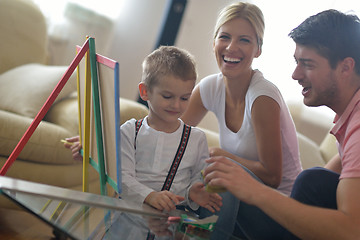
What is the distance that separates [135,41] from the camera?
399 cm

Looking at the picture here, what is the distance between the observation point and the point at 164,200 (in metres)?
1.18

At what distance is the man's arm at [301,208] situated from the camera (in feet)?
3.42

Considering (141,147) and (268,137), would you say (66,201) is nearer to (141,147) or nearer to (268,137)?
(141,147)

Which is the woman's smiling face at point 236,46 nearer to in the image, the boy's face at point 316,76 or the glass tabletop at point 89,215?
the boy's face at point 316,76

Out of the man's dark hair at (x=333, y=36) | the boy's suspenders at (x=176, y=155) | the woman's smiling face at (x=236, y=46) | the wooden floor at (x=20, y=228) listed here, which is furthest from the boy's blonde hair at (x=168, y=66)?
the wooden floor at (x=20, y=228)

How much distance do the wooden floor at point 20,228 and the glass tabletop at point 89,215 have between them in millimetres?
884

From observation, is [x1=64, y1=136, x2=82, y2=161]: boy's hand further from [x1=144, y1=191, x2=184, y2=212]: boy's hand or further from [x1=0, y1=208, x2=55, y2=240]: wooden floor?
[x1=0, y1=208, x2=55, y2=240]: wooden floor

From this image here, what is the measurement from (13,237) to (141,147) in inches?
34.7

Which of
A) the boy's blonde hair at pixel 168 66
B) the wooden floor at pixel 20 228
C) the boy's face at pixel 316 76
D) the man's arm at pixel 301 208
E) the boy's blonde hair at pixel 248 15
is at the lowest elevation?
the wooden floor at pixel 20 228

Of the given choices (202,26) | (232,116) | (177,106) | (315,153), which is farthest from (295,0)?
(177,106)

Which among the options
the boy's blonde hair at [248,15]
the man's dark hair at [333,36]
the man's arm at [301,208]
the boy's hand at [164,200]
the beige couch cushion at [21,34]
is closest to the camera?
the man's arm at [301,208]

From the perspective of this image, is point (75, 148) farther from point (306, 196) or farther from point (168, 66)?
point (306, 196)

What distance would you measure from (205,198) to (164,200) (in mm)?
151

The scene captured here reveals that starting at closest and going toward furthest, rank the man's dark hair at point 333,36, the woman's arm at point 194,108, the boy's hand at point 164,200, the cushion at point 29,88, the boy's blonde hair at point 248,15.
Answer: the boy's hand at point 164,200 → the man's dark hair at point 333,36 → the boy's blonde hair at point 248,15 → the woman's arm at point 194,108 → the cushion at point 29,88
